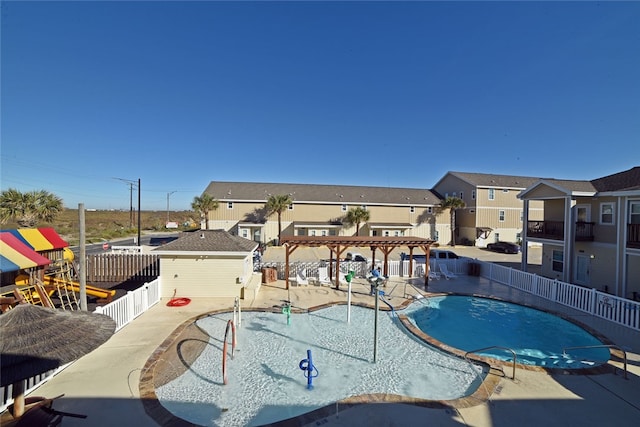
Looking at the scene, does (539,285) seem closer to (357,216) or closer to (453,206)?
(357,216)

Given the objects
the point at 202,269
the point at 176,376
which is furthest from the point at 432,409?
the point at 202,269

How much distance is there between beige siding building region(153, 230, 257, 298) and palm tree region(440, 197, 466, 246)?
29147 mm

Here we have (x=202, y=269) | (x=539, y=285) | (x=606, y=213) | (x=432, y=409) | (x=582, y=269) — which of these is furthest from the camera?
(x=582, y=269)

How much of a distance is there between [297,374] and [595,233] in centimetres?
1655

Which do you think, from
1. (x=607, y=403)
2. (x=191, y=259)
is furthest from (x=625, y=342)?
(x=191, y=259)

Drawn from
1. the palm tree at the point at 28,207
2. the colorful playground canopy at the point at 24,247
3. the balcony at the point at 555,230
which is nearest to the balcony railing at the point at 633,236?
the balcony at the point at 555,230

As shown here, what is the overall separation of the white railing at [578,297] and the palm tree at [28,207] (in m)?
30.1

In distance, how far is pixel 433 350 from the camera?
826 cm

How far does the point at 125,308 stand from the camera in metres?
9.27

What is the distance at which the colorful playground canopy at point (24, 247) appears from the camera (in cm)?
1005

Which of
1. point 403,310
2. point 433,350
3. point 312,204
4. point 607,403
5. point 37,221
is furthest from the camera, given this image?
point 312,204

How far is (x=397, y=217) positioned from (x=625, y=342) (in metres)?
27.1

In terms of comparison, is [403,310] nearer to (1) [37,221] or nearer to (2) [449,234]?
(1) [37,221]

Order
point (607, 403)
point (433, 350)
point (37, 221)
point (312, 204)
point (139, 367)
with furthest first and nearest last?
point (312, 204) → point (37, 221) → point (433, 350) → point (139, 367) → point (607, 403)
